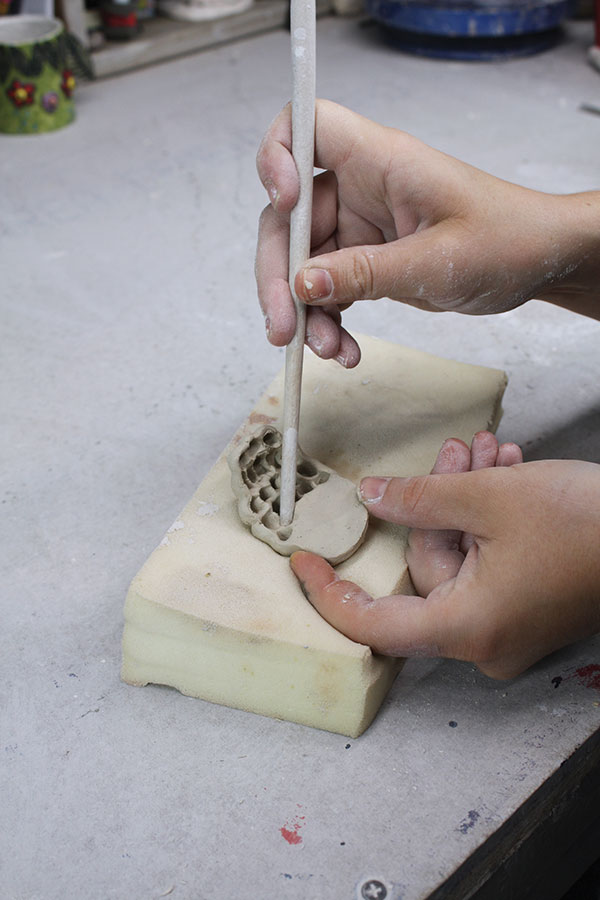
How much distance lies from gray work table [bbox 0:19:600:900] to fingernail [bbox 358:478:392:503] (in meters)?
0.21

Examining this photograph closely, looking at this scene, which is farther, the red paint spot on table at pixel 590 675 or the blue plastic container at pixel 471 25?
the blue plastic container at pixel 471 25

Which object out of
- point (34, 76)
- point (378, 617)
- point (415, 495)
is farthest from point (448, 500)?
point (34, 76)

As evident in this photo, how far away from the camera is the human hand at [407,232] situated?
1074mm

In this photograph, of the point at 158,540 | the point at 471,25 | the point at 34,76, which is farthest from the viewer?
the point at 471,25

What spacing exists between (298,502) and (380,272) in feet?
0.98

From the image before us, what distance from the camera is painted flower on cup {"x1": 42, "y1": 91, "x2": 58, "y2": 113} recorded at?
2338 millimetres

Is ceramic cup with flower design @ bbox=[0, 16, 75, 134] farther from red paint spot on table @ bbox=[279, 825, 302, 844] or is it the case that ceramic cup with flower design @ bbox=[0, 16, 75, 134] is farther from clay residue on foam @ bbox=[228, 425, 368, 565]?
red paint spot on table @ bbox=[279, 825, 302, 844]

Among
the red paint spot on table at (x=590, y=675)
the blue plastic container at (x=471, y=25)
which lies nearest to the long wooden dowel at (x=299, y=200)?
the red paint spot on table at (x=590, y=675)

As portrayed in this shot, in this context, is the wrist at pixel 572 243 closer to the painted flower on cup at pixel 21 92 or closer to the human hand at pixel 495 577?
the human hand at pixel 495 577

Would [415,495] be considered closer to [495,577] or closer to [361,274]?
→ [495,577]

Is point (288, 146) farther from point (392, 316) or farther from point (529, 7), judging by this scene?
point (529, 7)

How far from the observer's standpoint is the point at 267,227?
3.95 feet

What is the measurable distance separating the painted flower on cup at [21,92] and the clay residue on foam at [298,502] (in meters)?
1.52

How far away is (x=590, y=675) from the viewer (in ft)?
3.60
